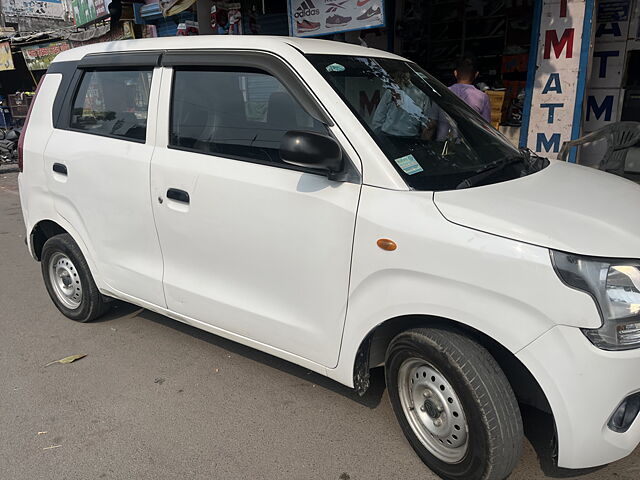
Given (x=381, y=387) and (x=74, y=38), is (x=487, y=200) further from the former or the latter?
(x=74, y=38)

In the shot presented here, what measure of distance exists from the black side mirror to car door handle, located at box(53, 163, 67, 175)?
6.90ft

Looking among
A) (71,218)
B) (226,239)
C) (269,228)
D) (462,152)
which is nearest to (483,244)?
(462,152)

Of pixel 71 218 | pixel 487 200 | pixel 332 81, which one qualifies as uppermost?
pixel 332 81

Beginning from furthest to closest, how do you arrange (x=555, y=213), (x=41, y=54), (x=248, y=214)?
(x=41, y=54), (x=248, y=214), (x=555, y=213)

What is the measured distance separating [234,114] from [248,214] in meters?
0.62

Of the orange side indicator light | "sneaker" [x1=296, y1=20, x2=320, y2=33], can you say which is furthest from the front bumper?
"sneaker" [x1=296, y1=20, x2=320, y2=33]

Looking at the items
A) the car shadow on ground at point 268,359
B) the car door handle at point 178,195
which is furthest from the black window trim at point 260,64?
the car shadow on ground at point 268,359

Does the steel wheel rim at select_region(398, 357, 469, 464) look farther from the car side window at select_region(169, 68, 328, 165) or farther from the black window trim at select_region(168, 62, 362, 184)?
the car side window at select_region(169, 68, 328, 165)

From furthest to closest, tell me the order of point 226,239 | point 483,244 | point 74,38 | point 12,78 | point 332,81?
1. point 12,78
2. point 74,38
3. point 226,239
4. point 332,81
5. point 483,244

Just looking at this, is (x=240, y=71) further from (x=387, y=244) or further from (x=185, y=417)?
(x=185, y=417)

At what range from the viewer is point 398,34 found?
28.0ft

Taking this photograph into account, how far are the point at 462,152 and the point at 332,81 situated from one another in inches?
30.5

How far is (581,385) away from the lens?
6.41 feet

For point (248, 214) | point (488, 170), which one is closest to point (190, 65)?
point (248, 214)
